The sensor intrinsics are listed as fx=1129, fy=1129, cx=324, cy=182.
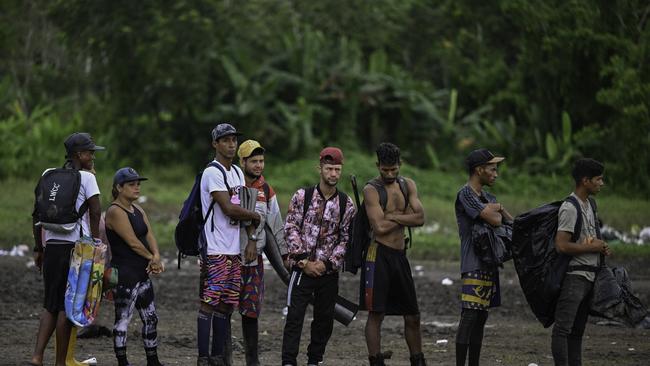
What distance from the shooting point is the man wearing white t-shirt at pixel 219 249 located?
8773mm

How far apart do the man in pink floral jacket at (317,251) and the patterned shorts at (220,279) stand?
0.50 m

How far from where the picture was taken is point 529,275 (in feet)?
28.6

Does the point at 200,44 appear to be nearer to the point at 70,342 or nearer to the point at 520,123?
the point at 520,123

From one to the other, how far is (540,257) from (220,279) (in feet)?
8.11

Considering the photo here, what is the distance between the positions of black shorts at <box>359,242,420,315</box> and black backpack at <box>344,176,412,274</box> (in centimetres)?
7

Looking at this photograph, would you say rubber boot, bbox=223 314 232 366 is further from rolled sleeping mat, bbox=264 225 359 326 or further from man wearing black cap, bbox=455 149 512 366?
man wearing black cap, bbox=455 149 512 366

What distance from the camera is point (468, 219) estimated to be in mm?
8867

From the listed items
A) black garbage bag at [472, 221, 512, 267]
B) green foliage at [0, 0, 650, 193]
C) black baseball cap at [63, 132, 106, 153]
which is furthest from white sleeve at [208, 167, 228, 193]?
green foliage at [0, 0, 650, 193]

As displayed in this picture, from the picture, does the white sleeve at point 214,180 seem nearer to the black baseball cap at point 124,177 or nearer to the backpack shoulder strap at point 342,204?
the black baseball cap at point 124,177

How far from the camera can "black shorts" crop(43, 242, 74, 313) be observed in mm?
8836

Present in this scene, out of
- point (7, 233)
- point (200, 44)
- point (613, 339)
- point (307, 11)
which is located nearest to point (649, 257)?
point (613, 339)

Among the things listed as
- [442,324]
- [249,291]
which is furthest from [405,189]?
[442,324]

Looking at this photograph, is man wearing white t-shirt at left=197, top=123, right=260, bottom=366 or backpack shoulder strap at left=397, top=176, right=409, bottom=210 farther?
backpack shoulder strap at left=397, top=176, right=409, bottom=210

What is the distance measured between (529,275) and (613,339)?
9.78ft
